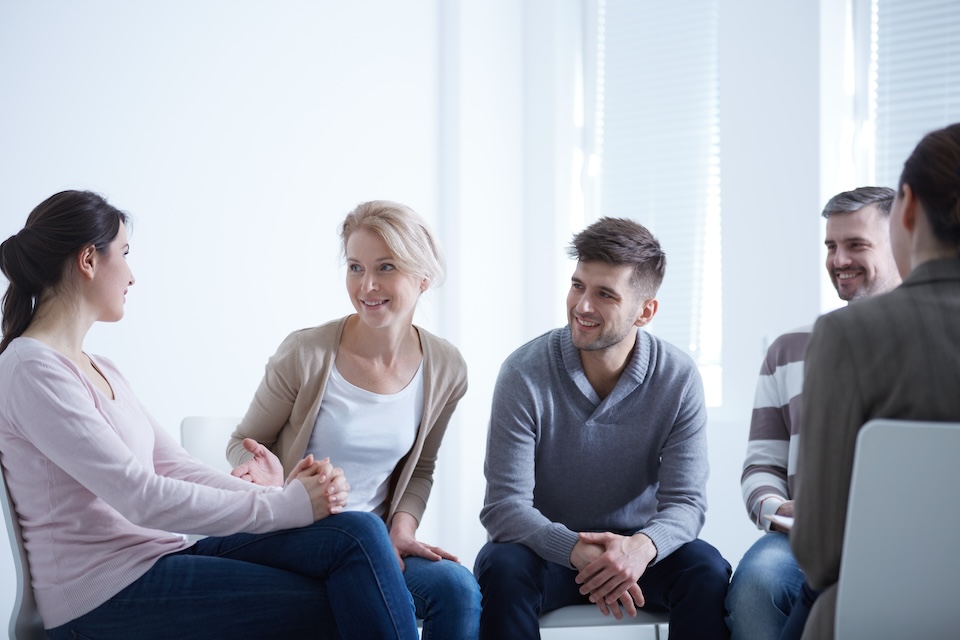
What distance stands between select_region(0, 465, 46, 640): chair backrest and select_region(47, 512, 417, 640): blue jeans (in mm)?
34

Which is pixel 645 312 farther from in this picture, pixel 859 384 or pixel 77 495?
pixel 77 495

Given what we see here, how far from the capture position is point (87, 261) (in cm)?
159

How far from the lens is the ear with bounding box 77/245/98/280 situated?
1575mm

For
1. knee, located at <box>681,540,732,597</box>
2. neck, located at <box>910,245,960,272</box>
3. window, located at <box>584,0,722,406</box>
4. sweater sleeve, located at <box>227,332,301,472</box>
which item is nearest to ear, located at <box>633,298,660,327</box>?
knee, located at <box>681,540,732,597</box>

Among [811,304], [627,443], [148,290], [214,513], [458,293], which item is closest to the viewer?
[214,513]

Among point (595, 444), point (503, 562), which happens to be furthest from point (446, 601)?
point (595, 444)

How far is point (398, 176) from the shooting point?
3.54 m

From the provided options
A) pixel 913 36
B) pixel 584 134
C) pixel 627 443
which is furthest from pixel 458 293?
pixel 913 36

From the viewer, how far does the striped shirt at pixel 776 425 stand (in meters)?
2.19

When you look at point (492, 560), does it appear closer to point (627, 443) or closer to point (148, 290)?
point (627, 443)

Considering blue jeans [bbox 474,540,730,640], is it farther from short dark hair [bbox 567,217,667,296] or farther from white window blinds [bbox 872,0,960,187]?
white window blinds [bbox 872,0,960,187]

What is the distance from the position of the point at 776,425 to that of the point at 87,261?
1.67 m

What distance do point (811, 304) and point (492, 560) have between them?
1.96 metres

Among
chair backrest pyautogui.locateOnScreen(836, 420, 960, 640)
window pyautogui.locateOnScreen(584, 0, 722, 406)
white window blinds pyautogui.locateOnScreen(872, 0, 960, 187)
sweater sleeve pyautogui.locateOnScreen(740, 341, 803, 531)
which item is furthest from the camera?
window pyautogui.locateOnScreen(584, 0, 722, 406)
